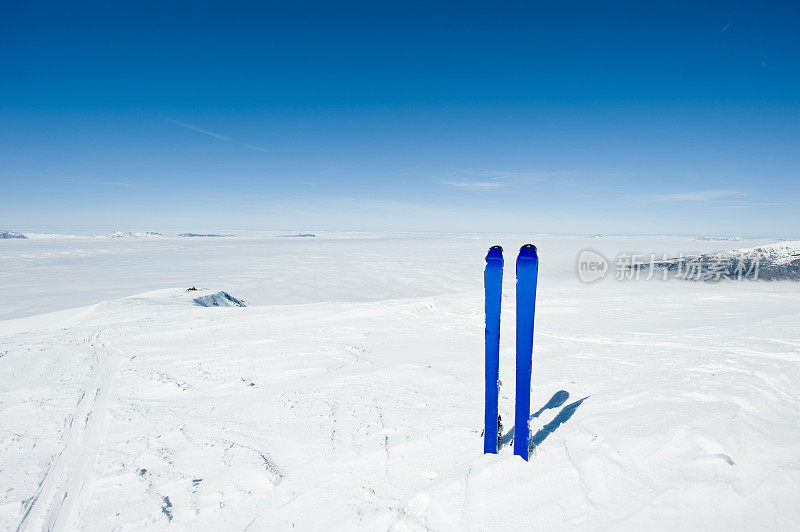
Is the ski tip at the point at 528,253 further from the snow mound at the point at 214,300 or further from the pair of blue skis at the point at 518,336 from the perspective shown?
the snow mound at the point at 214,300

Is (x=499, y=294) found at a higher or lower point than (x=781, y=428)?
higher

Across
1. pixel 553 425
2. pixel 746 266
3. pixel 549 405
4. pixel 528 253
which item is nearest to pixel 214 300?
pixel 549 405

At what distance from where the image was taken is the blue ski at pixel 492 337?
2.75 meters

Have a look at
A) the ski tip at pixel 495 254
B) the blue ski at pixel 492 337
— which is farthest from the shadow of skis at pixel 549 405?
the ski tip at pixel 495 254

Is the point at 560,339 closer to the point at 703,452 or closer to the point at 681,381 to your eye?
the point at 681,381

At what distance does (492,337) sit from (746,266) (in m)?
32.6

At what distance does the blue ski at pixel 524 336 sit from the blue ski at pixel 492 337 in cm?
16

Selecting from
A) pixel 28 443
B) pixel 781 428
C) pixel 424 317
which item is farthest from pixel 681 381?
pixel 28 443

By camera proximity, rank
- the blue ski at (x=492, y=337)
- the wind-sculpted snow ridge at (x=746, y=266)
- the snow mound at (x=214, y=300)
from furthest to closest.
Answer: the wind-sculpted snow ridge at (x=746, y=266) < the snow mound at (x=214, y=300) < the blue ski at (x=492, y=337)

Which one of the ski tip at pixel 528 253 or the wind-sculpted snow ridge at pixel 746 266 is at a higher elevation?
the ski tip at pixel 528 253

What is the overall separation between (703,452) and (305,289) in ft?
124

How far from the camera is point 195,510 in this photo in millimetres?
2865

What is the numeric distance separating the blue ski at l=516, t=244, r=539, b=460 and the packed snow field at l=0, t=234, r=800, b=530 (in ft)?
0.91

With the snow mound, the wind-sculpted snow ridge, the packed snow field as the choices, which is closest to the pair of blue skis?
the packed snow field
